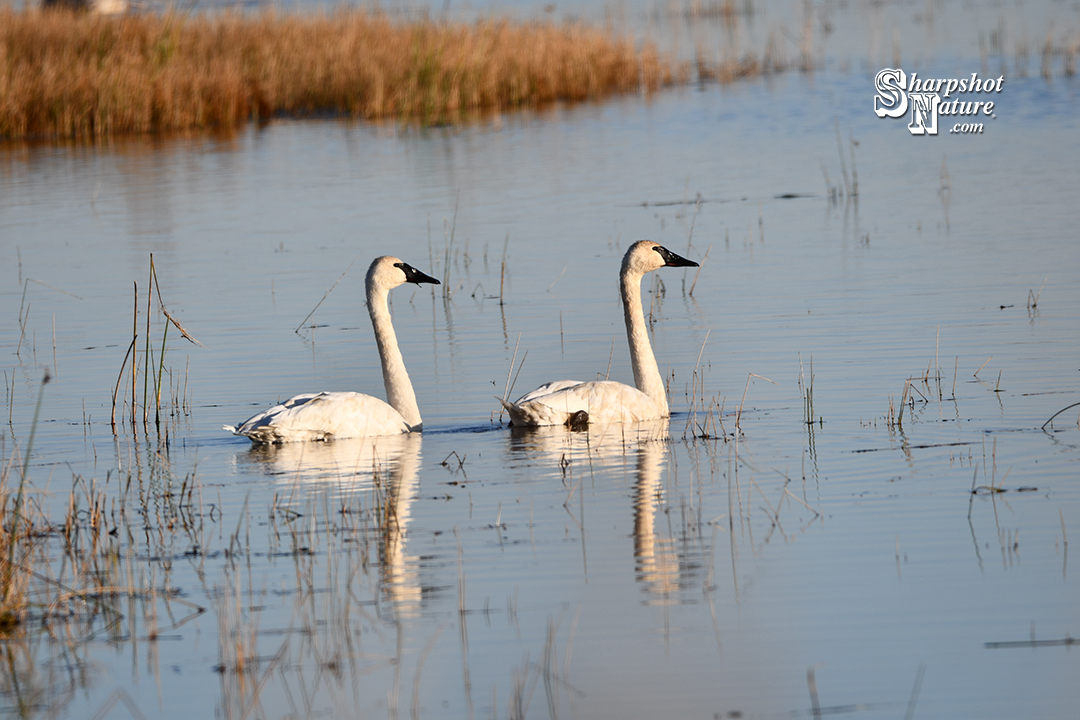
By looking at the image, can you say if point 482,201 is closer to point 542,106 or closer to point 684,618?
point 542,106

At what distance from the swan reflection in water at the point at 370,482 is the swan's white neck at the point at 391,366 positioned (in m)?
0.29

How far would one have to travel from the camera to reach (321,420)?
984 cm

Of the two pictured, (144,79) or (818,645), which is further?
(144,79)

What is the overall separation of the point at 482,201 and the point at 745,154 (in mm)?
5250

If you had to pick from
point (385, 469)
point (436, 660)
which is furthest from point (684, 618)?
point (385, 469)

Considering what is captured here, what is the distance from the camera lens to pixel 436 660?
18.9 feet

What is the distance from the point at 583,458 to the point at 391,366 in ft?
6.83

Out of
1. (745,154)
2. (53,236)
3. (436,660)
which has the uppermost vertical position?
(745,154)

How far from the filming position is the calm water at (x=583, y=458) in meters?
5.65

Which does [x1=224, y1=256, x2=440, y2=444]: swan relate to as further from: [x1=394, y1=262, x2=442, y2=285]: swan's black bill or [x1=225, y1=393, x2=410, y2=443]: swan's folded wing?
[x1=394, y1=262, x2=442, y2=285]: swan's black bill

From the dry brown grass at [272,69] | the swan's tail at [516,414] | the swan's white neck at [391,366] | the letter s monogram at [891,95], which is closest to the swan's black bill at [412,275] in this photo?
the swan's white neck at [391,366]

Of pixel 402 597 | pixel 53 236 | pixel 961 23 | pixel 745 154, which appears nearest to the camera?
pixel 402 597

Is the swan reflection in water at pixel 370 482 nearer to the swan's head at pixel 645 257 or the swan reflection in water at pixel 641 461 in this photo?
the swan reflection in water at pixel 641 461

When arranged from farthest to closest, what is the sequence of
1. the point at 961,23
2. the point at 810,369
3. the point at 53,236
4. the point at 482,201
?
the point at 961,23 → the point at 482,201 → the point at 53,236 → the point at 810,369
